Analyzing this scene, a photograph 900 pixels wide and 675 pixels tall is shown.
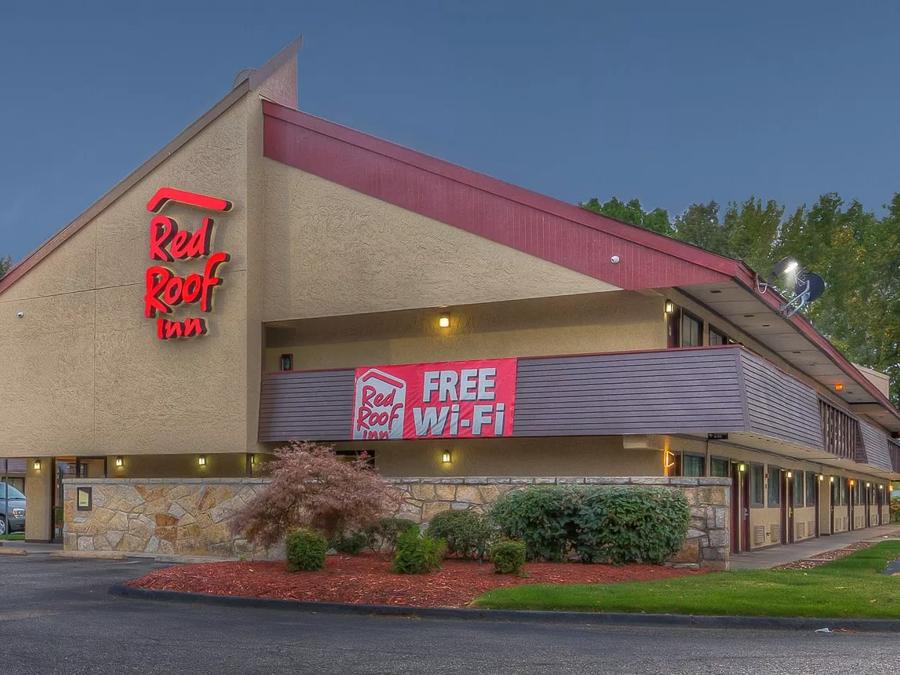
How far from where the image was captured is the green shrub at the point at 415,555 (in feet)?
57.4

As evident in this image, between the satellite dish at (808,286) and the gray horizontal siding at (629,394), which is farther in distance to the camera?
the satellite dish at (808,286)

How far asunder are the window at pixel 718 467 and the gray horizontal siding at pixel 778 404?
89.8 inches

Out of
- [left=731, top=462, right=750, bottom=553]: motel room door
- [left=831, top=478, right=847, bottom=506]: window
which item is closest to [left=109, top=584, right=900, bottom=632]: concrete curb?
[left=731, top=462, right=750, bottom=553]: motel room door

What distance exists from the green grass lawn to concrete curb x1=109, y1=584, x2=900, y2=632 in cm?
24

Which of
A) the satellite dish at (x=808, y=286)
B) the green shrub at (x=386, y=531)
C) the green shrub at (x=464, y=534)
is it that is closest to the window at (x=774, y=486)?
the satellite dish at (x=808, y=286)

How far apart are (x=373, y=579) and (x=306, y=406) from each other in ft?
33.4

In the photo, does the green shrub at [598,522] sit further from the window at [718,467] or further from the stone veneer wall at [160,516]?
the window at [718,467]

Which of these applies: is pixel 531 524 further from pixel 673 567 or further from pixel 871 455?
pixel 871 455

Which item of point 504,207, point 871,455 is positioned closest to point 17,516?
point 504,207

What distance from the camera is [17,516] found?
130 ft

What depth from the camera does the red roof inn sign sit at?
24.5 m

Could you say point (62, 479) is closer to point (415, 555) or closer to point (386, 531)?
point (386, 531)

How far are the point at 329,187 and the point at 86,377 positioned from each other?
8.86m

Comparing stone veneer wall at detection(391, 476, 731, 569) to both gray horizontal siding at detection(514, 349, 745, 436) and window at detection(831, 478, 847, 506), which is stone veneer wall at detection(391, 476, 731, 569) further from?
window at detection(831, 478, 847, 506)
